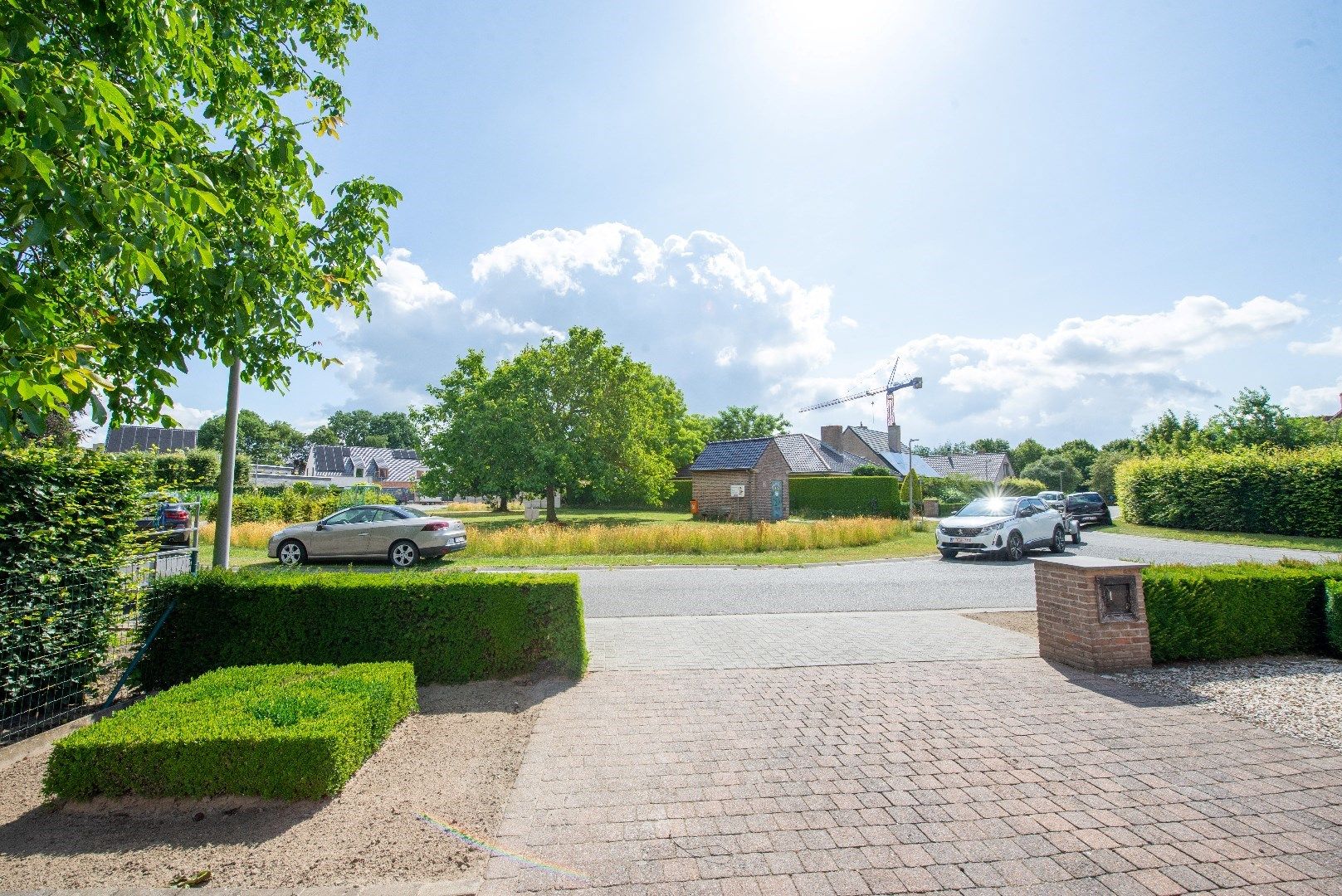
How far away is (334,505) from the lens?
27.9 metres

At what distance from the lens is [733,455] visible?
3112 cm

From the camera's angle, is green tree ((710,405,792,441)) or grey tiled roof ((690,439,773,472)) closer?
grey tiled roof ((690,439,773,472))

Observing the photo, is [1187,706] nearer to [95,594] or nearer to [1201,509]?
[95,594]

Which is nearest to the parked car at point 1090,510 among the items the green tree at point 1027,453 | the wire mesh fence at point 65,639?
the wire mesh fence at point 65,639

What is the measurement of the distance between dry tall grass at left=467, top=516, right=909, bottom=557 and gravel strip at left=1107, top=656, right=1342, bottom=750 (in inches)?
484

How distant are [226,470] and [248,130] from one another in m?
5.84

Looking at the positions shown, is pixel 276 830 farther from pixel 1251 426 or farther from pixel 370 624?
pixel 1251 426

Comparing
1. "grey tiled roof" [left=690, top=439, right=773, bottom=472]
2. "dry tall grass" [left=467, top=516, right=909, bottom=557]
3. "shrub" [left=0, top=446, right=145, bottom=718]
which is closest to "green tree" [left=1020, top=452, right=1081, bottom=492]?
"grey tiled roof" [left=690, top=439, right=773, bottom=472]

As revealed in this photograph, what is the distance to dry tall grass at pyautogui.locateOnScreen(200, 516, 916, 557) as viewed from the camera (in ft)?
58.1

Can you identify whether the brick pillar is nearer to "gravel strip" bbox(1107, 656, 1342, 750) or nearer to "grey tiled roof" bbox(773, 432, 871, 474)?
"gravel strip" bbox(1107, 656, 1342, 750)

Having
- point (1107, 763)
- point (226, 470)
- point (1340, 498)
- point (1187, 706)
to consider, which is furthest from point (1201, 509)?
point (226, 470)

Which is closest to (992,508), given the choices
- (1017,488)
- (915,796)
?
(915,796)

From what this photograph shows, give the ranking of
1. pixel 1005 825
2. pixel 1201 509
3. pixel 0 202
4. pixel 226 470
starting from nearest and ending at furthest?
pixel 1005 825 → pixel 0 202 → pixel 226 470 → pixel 1201 509

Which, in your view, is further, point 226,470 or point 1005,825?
point 226,470
